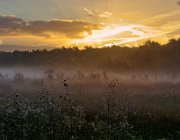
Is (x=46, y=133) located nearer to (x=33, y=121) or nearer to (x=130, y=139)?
(x=33, y=121)

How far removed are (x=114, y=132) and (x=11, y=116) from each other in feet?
147

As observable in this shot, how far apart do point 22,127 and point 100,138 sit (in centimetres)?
3411

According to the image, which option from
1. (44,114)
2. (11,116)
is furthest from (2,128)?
(44,114)

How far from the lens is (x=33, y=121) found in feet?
643

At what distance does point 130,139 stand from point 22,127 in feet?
158

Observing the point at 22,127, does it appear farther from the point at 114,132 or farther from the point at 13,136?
the point at 114,132

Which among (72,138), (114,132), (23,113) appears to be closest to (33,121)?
(23,113)

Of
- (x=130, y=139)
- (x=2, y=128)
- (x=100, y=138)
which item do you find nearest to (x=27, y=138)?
(x=2, y=128)

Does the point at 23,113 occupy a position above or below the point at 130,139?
above

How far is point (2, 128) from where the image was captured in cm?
19100

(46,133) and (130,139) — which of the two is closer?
(46,133)

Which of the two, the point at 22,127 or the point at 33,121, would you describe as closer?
the point at 22,127

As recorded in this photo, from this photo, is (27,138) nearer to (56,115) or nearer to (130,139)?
(56,115)

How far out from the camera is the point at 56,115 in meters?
200
